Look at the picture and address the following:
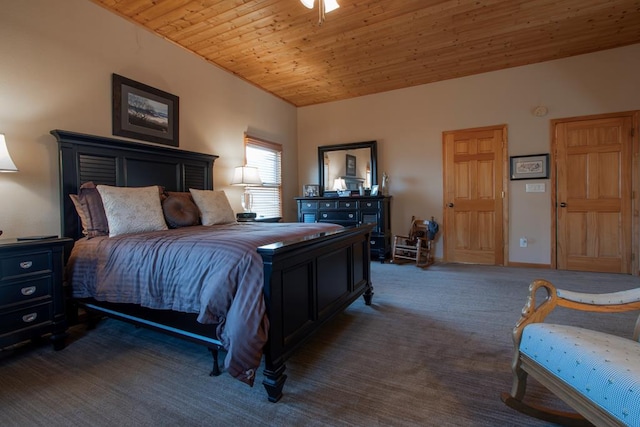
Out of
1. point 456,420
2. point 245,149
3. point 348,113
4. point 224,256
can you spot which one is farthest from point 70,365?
point 348,113

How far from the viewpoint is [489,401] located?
1494 millimetres

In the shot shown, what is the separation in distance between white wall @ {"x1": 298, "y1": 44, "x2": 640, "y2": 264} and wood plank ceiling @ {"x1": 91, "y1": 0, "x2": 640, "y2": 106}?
0.78 feet

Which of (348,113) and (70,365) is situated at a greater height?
(348,113)

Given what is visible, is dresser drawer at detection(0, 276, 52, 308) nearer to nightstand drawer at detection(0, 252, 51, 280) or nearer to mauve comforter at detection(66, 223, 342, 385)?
nightstand drawer at detection(0, 252, 51, 280)

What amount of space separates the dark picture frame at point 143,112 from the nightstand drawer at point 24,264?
4.80ft

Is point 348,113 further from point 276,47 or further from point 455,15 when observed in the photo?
point 455,15

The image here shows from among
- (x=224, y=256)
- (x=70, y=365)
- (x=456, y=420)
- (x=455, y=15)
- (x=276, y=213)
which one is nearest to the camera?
(x=456, y=420)

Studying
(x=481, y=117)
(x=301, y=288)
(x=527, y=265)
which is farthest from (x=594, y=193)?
(x=301, y=288)

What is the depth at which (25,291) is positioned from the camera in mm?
1959

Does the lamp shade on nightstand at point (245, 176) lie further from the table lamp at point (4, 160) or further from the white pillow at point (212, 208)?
the table lamp at point (4, 160)

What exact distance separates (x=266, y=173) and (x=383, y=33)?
2766 mm

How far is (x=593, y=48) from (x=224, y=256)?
5.29 metres

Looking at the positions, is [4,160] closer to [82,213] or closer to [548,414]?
[82,213]

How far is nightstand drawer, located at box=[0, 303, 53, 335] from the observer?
187 centimetres
